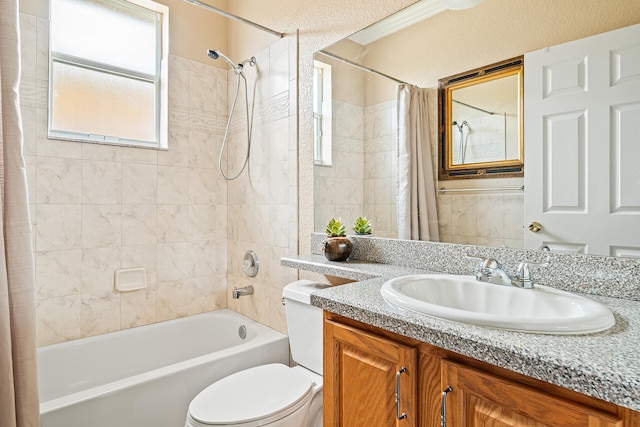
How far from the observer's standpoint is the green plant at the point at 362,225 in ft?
5.74

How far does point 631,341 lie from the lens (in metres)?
0.70

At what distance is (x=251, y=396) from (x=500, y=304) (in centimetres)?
99

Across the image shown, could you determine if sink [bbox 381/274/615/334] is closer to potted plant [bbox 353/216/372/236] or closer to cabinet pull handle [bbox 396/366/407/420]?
cabinet pull handle [bbox 396/366/407/420]

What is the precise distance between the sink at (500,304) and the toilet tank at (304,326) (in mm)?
610

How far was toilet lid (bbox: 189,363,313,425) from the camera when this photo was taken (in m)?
1.32

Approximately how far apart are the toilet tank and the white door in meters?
0.93

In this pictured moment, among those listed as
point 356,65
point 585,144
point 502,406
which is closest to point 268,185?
point 356,65

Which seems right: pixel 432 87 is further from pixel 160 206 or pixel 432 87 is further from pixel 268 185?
pixel 160 206

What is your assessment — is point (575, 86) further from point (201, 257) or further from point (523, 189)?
point (201, 257)

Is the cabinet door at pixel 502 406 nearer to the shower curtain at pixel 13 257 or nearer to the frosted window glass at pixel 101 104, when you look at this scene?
the shower curtain at pixel 13 257

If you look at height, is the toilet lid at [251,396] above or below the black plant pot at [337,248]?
below

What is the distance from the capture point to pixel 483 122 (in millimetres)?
1332

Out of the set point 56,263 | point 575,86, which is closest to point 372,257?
point 575,86

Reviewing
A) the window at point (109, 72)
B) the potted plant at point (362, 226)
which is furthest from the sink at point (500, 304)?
the window at point (109, 72)
